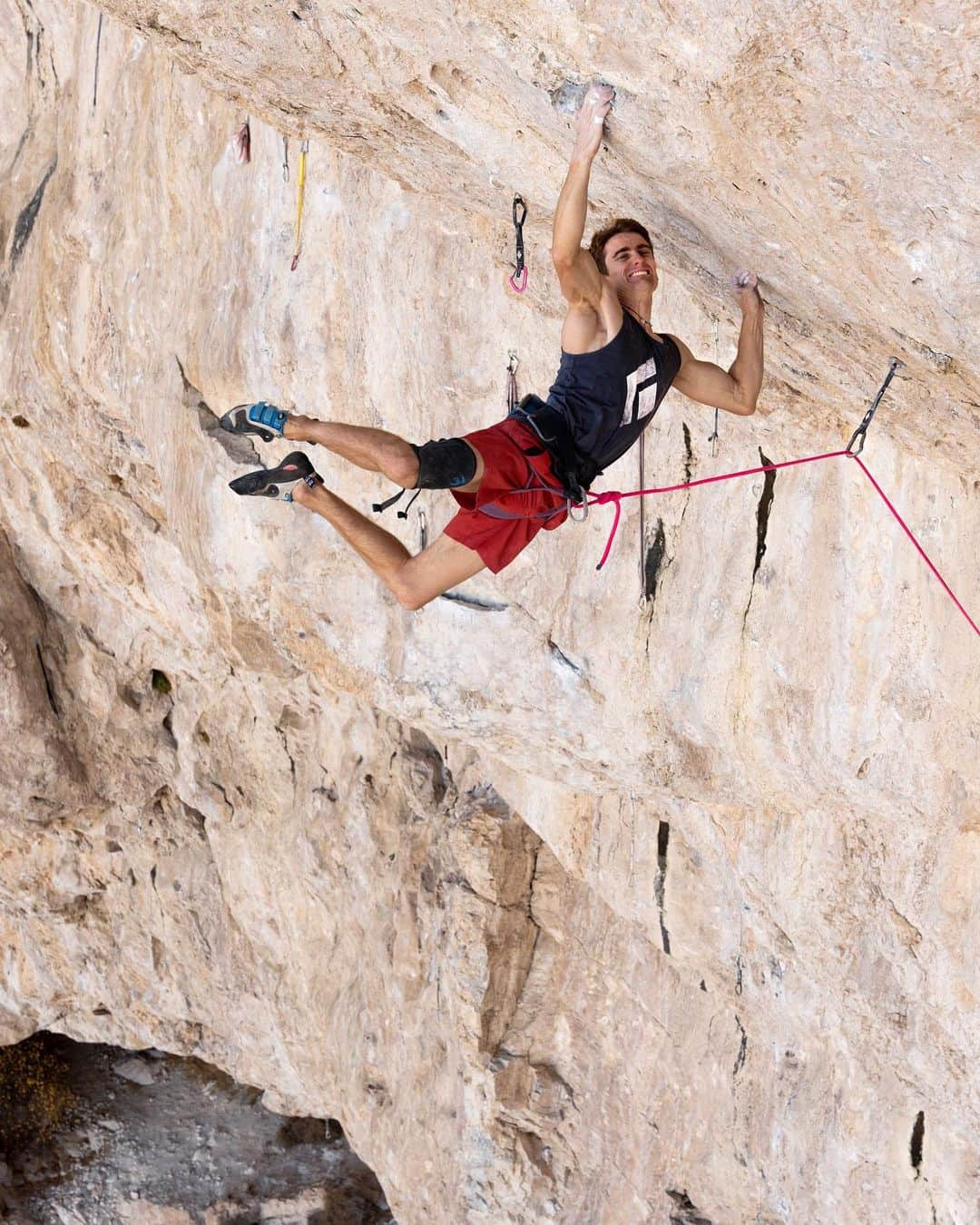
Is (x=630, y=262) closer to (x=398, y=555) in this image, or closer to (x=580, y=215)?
(x=580, y=215)

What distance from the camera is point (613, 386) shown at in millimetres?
3914

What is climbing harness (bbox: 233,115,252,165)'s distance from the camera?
5.49 metres

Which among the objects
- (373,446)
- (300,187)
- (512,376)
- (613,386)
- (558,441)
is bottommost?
(373,446)

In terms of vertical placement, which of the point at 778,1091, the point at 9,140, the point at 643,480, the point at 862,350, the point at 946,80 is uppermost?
the point at 9,140

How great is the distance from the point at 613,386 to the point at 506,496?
0.54 metres

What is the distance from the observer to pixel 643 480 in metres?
5.14

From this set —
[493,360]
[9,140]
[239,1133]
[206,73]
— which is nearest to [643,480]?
[493,360]

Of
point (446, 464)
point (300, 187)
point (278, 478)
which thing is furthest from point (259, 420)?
point (300, 187)

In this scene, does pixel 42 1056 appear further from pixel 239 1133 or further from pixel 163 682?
pixel 163 682

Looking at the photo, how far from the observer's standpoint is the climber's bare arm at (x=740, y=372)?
142 inches

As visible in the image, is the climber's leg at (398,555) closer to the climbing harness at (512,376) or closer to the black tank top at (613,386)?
the black tank top at (613,386)

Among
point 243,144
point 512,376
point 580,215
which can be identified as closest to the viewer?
point 580,215

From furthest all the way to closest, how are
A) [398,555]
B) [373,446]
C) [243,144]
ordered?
[243,144] < [398,555] < [373,446]

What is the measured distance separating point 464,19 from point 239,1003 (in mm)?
8966
